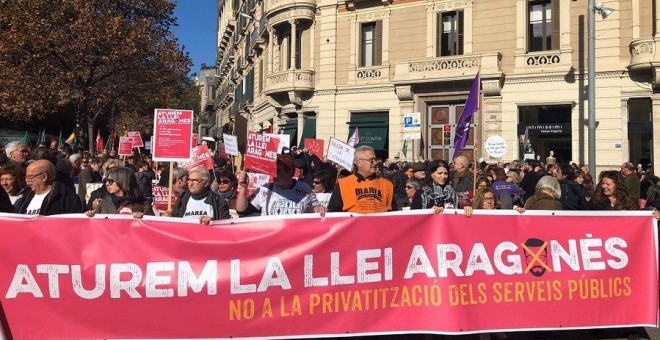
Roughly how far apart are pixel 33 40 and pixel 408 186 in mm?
17956

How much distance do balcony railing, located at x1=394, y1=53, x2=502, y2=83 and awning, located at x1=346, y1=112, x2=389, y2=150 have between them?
6.75 feet

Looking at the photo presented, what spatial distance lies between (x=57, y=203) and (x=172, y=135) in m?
3.16

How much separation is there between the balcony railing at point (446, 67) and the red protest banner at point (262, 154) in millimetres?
15773

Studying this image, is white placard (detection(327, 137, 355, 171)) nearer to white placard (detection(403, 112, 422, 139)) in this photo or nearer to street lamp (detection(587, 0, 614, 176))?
street lamp (detection(587, 0, 614, 176))

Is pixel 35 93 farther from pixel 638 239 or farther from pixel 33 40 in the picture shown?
pixel 638 239

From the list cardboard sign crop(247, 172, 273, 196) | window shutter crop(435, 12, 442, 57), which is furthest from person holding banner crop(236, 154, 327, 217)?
window shutter crop(435, 12, 442, 57)

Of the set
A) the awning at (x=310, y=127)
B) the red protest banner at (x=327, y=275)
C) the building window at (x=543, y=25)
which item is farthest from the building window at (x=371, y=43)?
the red protest banner at (x=327, y=275)

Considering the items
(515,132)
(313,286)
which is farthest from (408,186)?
(515,132)

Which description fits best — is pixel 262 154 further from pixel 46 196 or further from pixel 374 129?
pixel 374 129

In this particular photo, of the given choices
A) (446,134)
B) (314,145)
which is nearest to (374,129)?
(446,134)

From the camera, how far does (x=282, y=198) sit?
597 centimetres

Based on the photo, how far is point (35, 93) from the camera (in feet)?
73.0

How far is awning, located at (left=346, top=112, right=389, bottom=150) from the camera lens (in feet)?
80.0

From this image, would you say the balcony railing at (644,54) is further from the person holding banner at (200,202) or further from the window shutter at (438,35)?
the person holding banner at (200,202)
